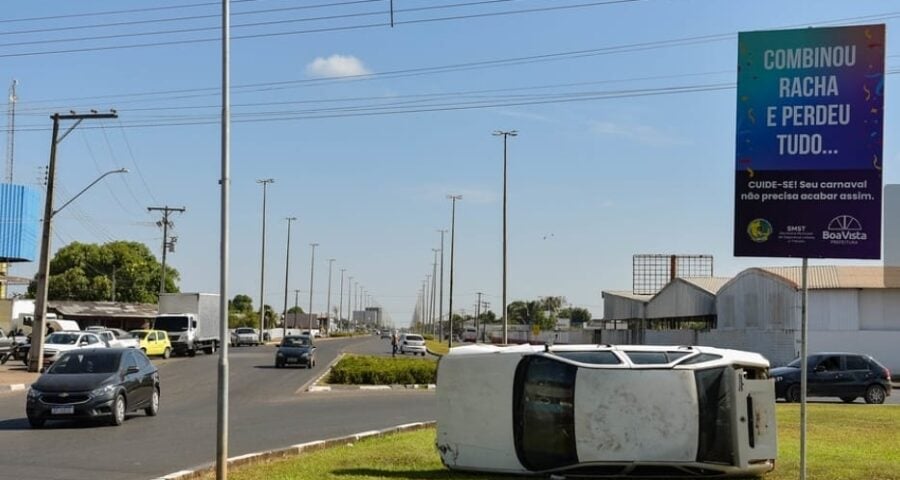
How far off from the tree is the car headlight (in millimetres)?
95202

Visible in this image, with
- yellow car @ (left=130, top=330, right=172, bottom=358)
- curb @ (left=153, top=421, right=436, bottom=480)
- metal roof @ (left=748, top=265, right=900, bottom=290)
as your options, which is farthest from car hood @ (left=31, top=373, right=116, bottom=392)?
metal roof @ (left=748, top=265, right=900, bottom=290)

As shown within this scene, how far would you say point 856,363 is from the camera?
2934 cm

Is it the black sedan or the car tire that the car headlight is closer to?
the car tire

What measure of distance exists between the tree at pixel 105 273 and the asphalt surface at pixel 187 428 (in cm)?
8311

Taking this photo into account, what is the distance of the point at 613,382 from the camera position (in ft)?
34.0

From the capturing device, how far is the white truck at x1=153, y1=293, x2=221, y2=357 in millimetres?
53625

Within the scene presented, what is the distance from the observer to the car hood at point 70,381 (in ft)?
59.3

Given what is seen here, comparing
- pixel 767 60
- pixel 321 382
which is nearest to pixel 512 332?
pixel 321 382

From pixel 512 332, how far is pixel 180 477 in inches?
4364

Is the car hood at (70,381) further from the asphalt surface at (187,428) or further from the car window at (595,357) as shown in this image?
the car window at (595,357)

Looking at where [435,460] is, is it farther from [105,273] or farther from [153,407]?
[105,273]

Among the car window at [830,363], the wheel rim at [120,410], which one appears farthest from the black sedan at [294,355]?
the wheel rim at [120,410]

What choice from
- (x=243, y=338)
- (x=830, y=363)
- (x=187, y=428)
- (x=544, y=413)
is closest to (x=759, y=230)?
(x=544, y=413)

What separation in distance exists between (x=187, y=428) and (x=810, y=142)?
41.8ft
